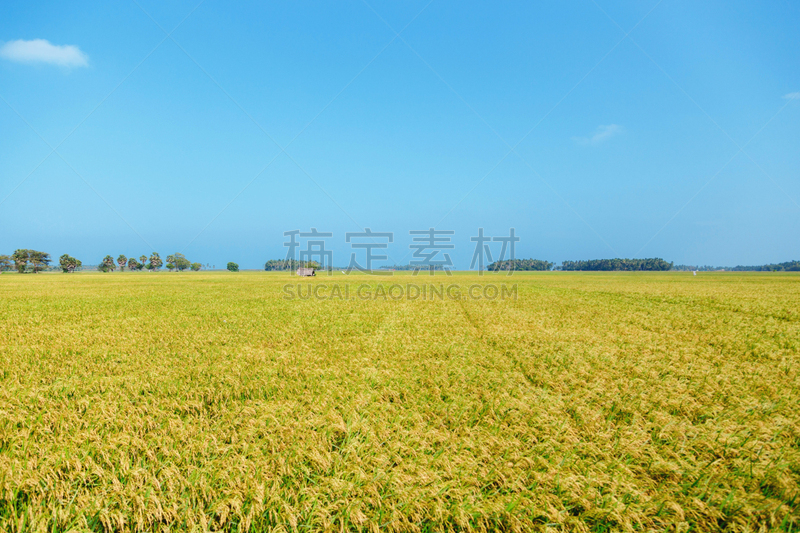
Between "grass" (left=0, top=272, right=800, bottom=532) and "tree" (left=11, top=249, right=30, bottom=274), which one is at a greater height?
"tree" (left=11, top=249, right=30, bottom=274)

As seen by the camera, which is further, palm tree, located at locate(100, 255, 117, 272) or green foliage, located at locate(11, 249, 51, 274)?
palm tree, located at locate(100, 255, 117, 272)

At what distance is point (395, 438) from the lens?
3975 mm

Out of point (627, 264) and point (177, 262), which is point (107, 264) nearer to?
point (177, 262)

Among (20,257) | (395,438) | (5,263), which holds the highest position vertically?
(20,257)

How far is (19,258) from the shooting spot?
137375 millimetres

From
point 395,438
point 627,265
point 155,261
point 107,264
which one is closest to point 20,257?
point 107,264

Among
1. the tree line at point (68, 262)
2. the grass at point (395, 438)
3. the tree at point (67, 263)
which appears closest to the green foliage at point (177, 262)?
the tree line at point (68, 262)

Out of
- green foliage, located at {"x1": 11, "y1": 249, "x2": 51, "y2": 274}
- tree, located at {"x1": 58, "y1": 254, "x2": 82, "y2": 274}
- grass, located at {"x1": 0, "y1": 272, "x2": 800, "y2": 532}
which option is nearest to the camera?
grass, located at {"x1": 0, "y1": 272, "x2": 800, "y2": 532}

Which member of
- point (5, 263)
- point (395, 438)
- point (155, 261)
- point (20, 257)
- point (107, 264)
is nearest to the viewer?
point (395, 438)

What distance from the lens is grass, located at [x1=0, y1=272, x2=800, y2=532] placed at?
2.78m

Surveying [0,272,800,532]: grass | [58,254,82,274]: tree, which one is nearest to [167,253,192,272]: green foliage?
[58,254,82,274]: tree

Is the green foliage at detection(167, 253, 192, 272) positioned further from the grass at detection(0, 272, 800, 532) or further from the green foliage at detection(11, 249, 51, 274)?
the grass at detection(0, 272, 800, 532)

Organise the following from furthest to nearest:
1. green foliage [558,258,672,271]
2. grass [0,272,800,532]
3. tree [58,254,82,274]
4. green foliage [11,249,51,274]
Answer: green foliage [558,258,672,271] → tree [58,254,82,274] → green foliage [11,249,51,274] → grass [0,272,800,532]

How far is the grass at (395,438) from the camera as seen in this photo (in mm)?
2783
